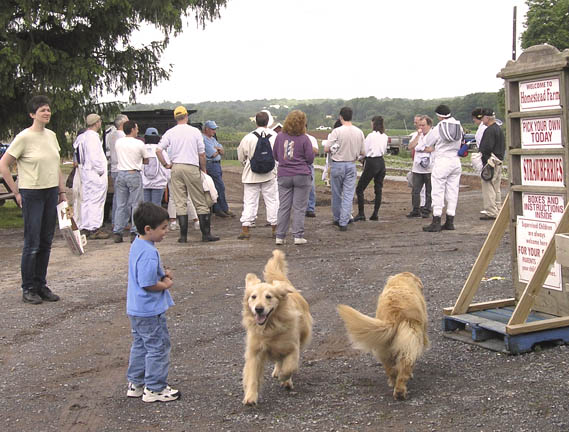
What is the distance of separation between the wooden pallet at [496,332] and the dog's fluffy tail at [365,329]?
1359 mm

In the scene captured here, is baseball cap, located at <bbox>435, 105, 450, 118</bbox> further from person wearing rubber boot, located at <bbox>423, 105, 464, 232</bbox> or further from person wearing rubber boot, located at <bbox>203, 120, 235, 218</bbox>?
person wearing rubber boot, located at <bbox>203, 120, 235, 218</bbox>

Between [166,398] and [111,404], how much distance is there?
0.43 meters

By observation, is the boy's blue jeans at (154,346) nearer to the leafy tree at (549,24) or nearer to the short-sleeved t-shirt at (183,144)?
the short-sleeved t-shirt at (183,144)

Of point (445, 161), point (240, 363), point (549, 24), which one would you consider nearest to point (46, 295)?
point (240, 363)

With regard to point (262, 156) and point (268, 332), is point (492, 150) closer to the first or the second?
point (262, 156)

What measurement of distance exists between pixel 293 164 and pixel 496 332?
641 cm

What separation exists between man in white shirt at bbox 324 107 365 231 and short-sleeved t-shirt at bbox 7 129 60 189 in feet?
21.9

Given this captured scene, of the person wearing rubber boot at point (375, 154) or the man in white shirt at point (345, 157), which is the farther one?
the person wearing rubber boot at point (375, 154)

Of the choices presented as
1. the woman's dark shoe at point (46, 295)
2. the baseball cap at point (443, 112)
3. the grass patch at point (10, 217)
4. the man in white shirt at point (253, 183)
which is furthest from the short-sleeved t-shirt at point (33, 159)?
the grass patch at point (10, 217)

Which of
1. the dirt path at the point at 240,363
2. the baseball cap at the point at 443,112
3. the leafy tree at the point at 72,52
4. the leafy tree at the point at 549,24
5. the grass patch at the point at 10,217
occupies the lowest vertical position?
the dirt path at the point at 240,363

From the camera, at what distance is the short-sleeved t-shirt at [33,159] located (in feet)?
28.6

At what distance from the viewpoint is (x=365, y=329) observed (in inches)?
216

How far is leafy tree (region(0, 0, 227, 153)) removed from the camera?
1628cm

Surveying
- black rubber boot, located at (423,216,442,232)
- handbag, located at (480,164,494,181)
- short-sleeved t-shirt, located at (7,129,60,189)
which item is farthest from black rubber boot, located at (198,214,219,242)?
handbag, located at (480,164,494,181)
